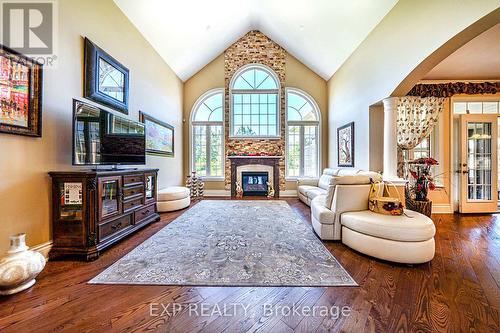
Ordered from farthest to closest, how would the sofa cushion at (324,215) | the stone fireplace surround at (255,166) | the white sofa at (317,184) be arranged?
the stone fireplace surround at (255,166) → the white sofa at (317,184) → the sofa cushion at (324,215)

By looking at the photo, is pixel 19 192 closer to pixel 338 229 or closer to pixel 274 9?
pixel 338 229

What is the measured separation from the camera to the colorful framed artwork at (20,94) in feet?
6.13

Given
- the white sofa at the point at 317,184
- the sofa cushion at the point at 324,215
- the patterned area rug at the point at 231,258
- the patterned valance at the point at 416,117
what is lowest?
the patterned area rug at the point at 231,258

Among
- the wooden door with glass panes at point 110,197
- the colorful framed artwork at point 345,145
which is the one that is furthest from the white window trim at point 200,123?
the wooden door with glass panes at point 110,197

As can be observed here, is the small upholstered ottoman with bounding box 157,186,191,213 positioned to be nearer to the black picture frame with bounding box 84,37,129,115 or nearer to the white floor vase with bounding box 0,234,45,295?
the black picture frame with bounding box 84,37,129,115

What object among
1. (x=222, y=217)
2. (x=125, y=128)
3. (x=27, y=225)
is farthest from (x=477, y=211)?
(x=27, y=225)

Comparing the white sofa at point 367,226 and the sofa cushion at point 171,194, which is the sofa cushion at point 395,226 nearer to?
the white sofa at point 367,226

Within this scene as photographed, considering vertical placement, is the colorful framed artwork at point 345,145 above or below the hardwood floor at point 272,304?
above

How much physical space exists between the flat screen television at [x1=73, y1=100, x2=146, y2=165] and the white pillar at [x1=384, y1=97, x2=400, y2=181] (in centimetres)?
419

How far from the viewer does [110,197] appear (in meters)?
2.58

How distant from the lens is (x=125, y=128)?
2986mm

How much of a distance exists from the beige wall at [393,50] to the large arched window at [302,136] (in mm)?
1198

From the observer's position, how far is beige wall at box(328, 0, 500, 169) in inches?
89.3

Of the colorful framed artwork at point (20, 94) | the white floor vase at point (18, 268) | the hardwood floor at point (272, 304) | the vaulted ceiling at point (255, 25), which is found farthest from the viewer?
the vaulted ceiling at point (255, 25)
